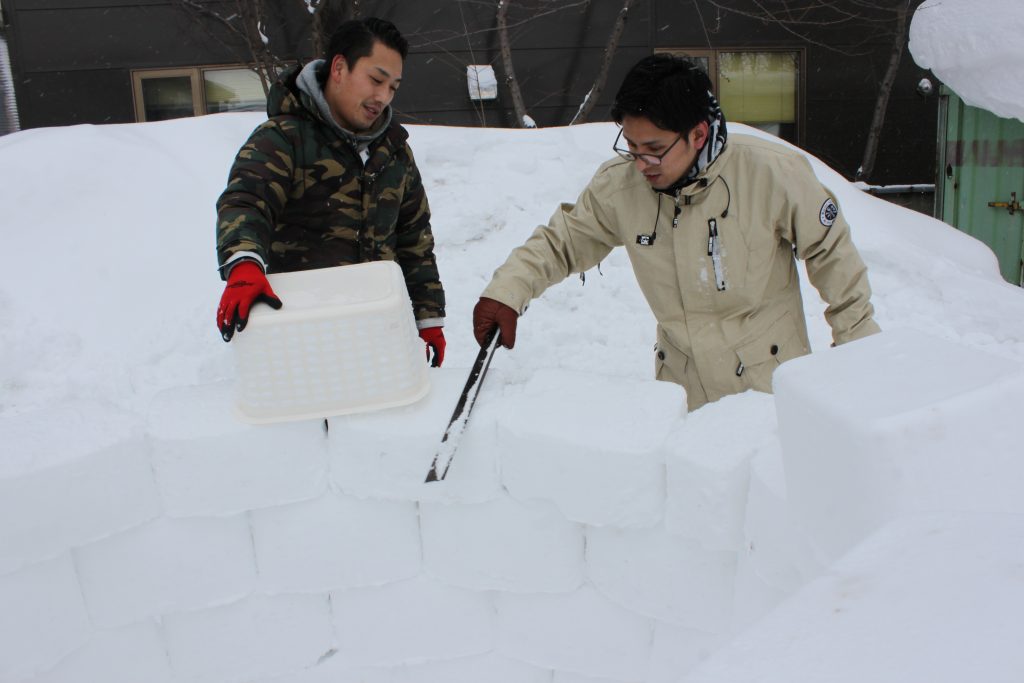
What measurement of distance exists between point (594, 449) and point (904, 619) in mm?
974

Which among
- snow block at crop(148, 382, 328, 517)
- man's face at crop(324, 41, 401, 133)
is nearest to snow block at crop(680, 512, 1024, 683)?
snow block at crop(148, 382, 328, 517)

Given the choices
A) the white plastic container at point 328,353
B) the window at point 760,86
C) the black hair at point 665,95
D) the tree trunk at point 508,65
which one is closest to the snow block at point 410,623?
the white plastic container at point 328,353

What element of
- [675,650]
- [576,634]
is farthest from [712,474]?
[576,634]

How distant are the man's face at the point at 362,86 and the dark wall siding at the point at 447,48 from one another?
290 inches

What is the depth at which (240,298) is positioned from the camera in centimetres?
178

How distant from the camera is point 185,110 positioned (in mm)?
9836

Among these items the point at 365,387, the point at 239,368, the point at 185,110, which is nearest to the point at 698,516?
the point at 365,387

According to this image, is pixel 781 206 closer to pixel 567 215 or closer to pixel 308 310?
pixel 567 215

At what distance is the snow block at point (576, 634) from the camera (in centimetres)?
198

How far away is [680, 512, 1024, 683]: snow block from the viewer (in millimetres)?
771

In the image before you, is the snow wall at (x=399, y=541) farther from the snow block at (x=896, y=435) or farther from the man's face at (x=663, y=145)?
the man's face at (x=663, y=145)

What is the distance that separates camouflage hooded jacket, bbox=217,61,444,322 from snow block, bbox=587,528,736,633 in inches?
44.2

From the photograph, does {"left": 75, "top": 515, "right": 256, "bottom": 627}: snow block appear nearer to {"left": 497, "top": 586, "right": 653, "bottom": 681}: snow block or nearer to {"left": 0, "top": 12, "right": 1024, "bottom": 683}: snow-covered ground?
{"left": 0, "top": 12, "right": 1024, "bottom": 683}: snow-covered ground

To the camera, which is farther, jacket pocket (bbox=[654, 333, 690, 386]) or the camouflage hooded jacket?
jacket pocket (bbox=[654, 333, 690, 386])
